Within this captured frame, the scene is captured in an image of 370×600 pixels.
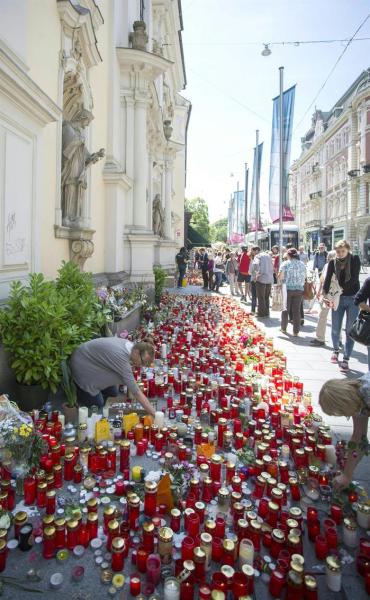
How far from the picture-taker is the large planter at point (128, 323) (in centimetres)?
622

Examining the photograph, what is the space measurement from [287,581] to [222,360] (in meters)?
4.16

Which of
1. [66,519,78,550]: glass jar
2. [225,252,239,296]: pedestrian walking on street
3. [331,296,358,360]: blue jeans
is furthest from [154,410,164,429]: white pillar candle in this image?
[225,252,239,296]: pedestrian walking on street

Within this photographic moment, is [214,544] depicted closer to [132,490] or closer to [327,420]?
[132,490]

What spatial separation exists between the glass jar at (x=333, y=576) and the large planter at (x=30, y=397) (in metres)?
2.86

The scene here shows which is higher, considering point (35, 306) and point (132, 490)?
point (35, 306)

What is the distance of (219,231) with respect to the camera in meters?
122

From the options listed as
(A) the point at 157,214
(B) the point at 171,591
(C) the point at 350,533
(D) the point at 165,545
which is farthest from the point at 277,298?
(B) the point at 171,591

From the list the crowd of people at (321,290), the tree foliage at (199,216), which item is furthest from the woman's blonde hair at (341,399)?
the tree foliage at (199,216)

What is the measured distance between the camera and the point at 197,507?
250 centimetres

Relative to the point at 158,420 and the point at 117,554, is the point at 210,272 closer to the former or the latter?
the point at 158,420

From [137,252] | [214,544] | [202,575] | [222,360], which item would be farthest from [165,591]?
[137,252]

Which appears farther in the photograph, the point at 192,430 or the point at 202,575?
the point at 192,430

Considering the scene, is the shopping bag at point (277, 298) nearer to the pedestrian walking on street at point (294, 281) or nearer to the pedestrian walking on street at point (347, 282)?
the pedestrian walking on street at point (294, 281)

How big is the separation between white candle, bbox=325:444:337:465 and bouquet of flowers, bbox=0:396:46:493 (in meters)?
2.30
